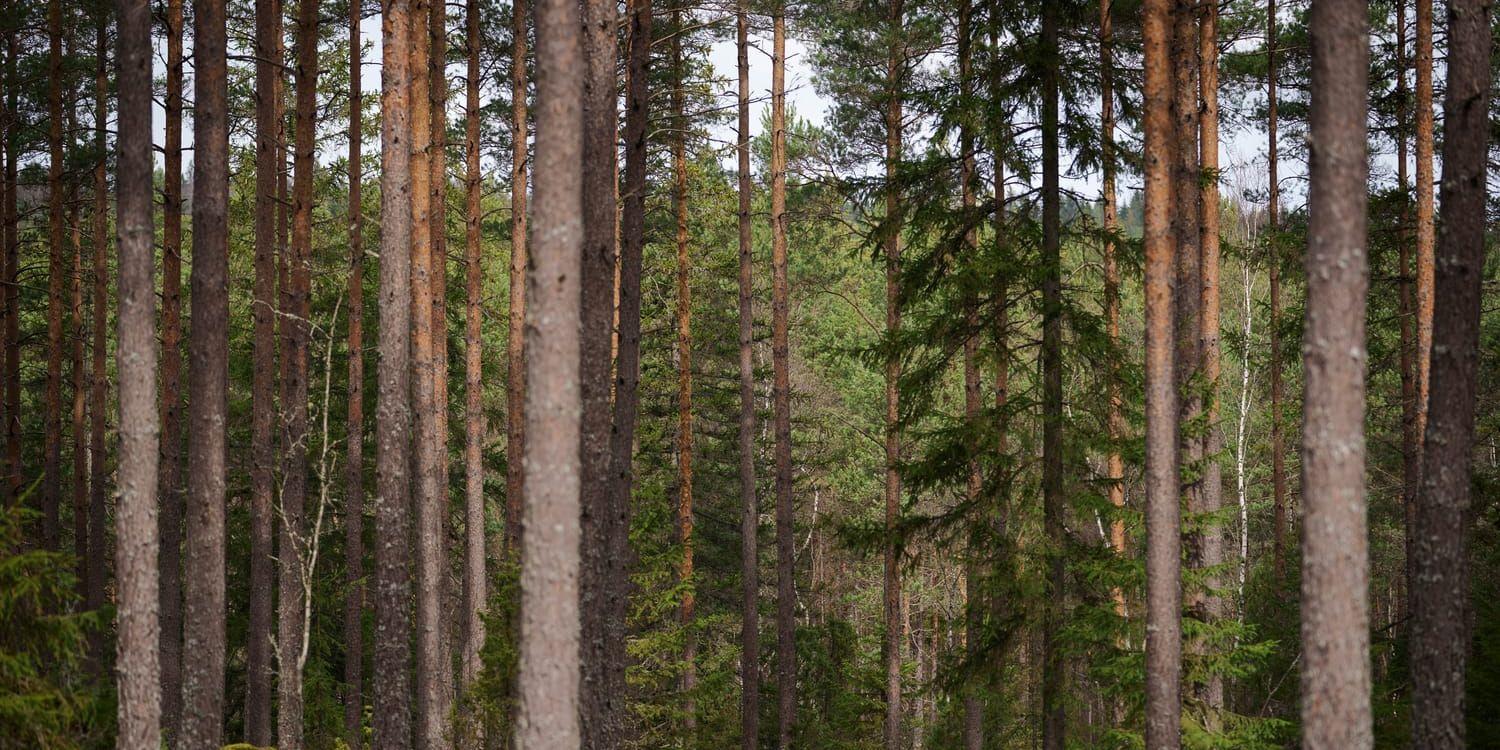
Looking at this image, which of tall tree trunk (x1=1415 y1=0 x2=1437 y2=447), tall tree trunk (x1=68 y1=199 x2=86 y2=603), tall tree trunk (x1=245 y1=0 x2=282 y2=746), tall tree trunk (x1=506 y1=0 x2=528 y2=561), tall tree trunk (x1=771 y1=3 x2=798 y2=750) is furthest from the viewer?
tall tree trunk (x1=68 y1=199 x2=86 y2=603)

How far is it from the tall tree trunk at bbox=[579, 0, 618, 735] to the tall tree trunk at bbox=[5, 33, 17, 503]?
601 inches

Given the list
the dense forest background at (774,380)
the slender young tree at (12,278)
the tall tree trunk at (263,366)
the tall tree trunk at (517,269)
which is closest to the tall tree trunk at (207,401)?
the dense forest background at (774,380)

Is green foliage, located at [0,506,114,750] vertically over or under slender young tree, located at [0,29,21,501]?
under

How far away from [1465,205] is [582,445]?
22.4 ft

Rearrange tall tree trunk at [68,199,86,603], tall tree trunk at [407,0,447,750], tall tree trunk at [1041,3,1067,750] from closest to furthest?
1. tall tree trunk at [1041,3,1067,750]
2. tall tree trunk at [407,0,447,750]
3. tall tree trunk at [68,199,86,603]

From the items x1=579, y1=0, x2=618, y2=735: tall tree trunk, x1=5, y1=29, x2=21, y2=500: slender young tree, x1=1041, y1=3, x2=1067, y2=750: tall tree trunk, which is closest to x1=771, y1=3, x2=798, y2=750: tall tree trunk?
x1=1041, y1=3, x2=1067, y2=750: tall tree trunk

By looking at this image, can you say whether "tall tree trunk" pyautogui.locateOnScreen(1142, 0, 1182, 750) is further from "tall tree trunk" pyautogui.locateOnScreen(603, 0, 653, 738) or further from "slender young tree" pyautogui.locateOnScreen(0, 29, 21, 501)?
"slender young tree" pyautogui.locateOnScreen(0, 29, 21, 501)

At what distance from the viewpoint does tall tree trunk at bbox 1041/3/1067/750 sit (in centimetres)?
1209

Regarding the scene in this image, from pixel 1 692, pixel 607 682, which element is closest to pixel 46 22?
pixel 1 692

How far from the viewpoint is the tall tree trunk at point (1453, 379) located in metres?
8.28

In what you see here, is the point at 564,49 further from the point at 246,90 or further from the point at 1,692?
the point at 246,90

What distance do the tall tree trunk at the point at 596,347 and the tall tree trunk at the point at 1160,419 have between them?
14.8ft

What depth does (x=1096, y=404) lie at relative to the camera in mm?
12359

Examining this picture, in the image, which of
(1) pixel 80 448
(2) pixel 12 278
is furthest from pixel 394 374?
(2) pixel 12 278
